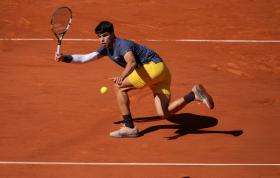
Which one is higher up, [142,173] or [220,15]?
[220,15]

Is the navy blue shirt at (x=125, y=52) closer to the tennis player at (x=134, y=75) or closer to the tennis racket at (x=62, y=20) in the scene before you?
the tennis player at (x=134, y=75)

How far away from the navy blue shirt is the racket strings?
0.70 meters

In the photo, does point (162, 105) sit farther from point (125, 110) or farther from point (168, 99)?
point (125, 110)

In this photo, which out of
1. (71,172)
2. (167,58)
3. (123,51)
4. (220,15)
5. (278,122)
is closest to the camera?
Result: (71,172)

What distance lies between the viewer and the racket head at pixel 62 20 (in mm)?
11984

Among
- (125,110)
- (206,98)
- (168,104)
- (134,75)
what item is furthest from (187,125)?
(134,75)

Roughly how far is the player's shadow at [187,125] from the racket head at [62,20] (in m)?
1.67

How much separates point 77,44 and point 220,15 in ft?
11.7

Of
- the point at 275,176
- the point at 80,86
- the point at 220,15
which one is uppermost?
the point at 220,15

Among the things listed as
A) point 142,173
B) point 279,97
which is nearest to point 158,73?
point 142,173

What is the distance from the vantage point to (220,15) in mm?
17812

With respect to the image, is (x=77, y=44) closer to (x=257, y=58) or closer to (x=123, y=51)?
(x=257, y=58)

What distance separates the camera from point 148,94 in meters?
13.7

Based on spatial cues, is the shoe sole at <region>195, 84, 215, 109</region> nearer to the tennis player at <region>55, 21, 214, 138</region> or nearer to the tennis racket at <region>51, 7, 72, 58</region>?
the tennis player at <region>55, 21, 214, 138</region>
